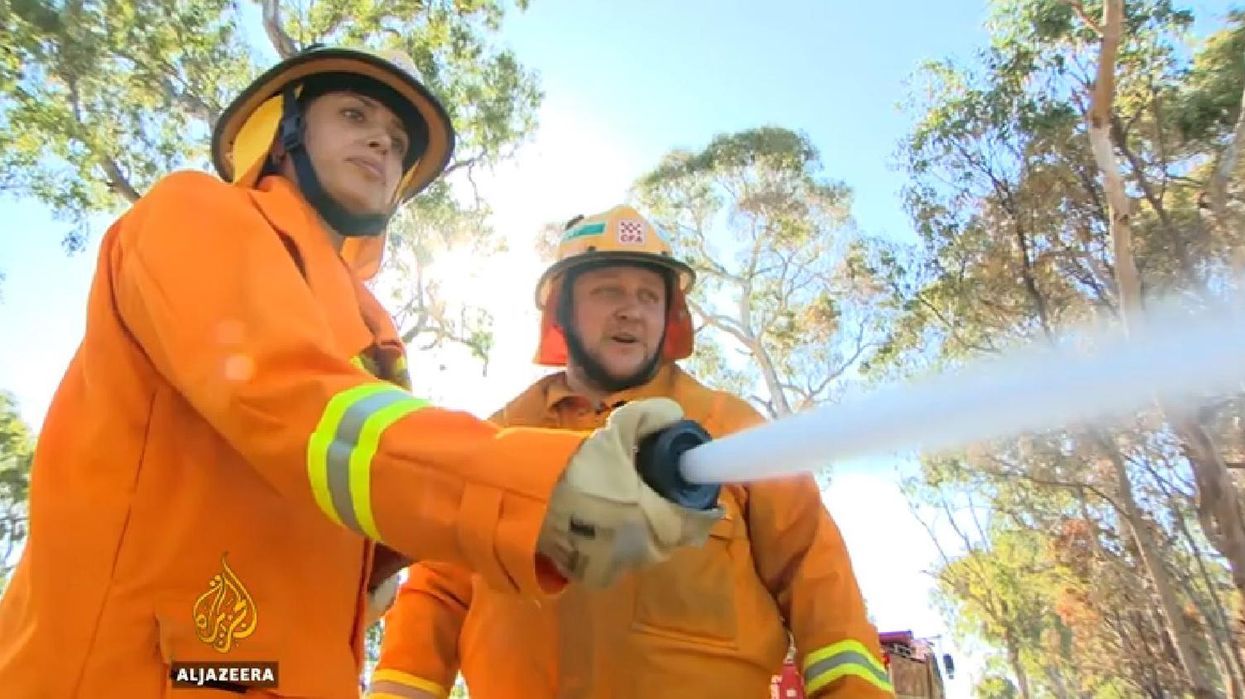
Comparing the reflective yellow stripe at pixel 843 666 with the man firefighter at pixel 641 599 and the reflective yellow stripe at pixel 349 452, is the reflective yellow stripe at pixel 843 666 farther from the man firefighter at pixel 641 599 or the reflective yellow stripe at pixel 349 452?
the reflective yellow stripe at pixel 349 452

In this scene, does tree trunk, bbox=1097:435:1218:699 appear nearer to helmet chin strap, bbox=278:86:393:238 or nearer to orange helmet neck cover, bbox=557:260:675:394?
orange helmet neck cover, bbox=557:260:675:394

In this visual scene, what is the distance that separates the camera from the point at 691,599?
2496 millimetres

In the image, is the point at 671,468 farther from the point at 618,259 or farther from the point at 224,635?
the point at 618,259

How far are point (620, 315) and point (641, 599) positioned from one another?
96cm

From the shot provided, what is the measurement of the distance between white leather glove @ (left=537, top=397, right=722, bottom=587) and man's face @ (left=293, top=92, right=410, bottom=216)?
103 centimetres

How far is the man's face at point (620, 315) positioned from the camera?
3.02 m

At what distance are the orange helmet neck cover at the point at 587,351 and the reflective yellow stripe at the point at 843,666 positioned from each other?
1.00 metres

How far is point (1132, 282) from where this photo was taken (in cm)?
1012

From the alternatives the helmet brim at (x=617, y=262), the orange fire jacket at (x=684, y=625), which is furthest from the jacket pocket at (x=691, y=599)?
the helmet brim at (x=617, y=262)

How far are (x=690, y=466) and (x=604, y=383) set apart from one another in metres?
1.80

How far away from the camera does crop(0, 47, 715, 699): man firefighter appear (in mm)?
1168

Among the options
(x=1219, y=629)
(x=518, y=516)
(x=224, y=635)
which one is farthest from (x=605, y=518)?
(x=1219, y=629)

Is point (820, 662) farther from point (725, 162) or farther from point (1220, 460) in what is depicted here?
point (725, 162)

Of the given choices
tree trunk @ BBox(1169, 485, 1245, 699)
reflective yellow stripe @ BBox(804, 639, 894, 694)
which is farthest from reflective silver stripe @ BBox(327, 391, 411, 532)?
tree trunk @ BBox(1169, 485, 1245, 699)
